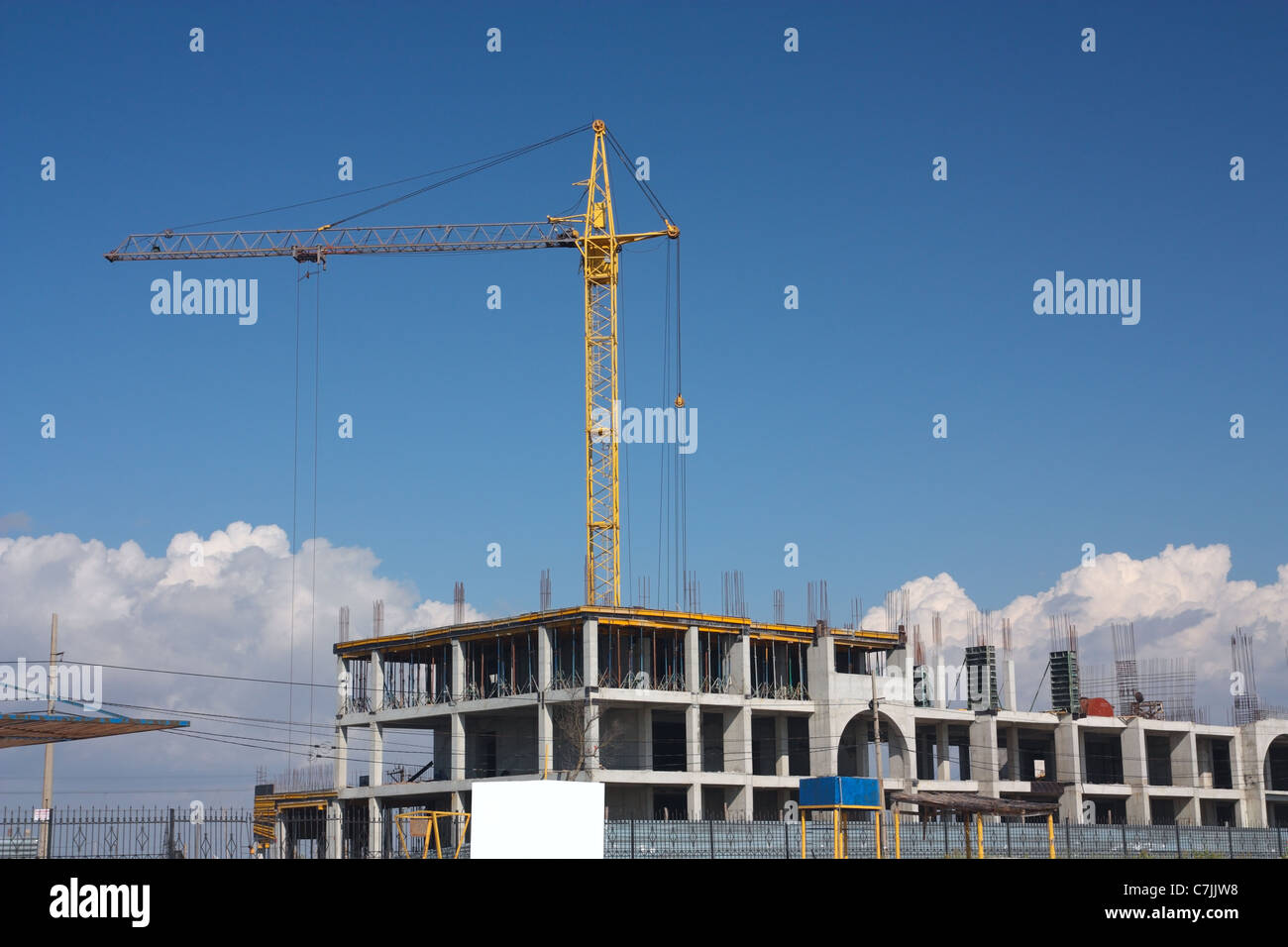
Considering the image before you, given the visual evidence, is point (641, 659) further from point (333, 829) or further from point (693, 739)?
point (333, 829)

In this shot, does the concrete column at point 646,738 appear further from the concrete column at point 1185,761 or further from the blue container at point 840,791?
the concrete column at point 1185,761

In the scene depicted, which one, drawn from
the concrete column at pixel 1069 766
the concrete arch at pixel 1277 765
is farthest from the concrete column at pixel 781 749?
the concrete arch at pixel 1277 765

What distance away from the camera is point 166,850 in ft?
171

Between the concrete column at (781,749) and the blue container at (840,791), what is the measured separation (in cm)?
3594

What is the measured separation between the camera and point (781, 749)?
93.6 meters

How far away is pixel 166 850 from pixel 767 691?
1899 inches

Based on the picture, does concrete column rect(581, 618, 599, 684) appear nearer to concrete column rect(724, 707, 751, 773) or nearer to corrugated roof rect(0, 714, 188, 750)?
concrete column rect(724, 707, 751, 773)

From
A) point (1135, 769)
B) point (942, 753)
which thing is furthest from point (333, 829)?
point (1135, 769)

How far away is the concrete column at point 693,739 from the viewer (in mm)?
85438
